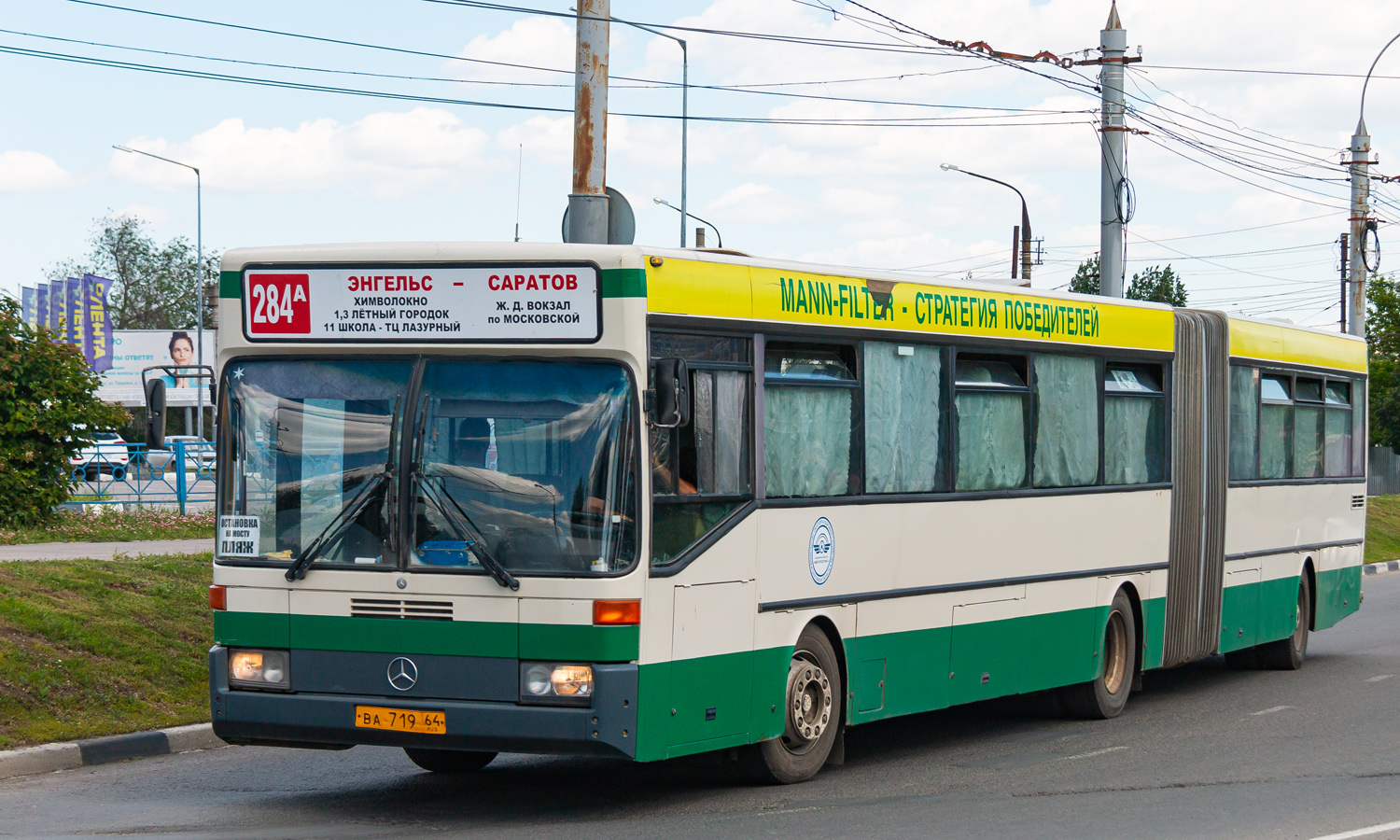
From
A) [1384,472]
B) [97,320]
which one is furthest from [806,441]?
[1384,472]

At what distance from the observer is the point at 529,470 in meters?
7.95

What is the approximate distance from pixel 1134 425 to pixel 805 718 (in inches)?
186

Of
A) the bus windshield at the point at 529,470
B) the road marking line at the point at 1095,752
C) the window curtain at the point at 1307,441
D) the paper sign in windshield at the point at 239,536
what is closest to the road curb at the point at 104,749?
the paper sign in windshield at the point at 239,536

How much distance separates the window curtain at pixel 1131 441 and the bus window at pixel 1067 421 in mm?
195

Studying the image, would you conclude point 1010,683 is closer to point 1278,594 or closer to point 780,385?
point 780,385

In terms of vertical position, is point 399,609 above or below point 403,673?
above

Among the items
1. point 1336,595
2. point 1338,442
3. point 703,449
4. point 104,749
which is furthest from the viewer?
point 1338,442

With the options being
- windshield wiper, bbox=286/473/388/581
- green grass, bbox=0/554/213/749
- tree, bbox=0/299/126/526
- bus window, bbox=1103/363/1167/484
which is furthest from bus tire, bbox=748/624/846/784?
tree, bbox=0/299/126/526

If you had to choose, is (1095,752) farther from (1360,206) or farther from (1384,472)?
(1384,472)

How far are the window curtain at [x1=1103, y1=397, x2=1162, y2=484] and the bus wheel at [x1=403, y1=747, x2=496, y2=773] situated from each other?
16.9 feet

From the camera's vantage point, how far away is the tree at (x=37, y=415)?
1430 cm

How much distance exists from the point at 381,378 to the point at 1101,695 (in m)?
6.46

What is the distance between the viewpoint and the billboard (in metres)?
66.7

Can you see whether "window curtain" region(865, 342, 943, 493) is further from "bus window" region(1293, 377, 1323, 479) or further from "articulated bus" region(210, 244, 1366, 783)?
→ "bus window" region(1293, 377, 1323, 479)
